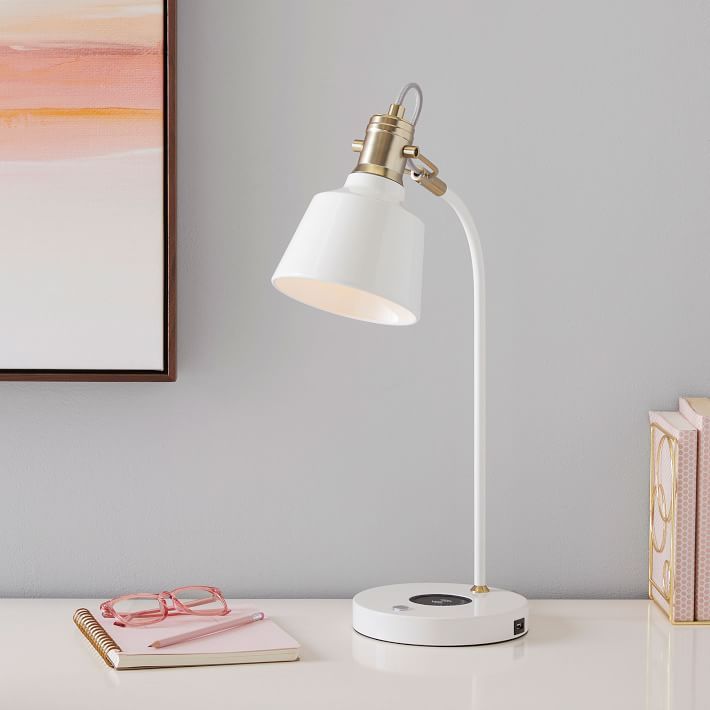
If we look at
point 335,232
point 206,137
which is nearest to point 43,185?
point 206,137

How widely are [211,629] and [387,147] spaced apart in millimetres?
552

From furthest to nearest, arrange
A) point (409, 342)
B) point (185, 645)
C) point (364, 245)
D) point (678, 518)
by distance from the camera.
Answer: point (409, 342) → point (678, 518) → point (185, 645) → point (364, 245)

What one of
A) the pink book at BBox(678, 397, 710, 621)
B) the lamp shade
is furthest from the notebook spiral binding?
the pink book at BBox(678, 397, 710, 621)

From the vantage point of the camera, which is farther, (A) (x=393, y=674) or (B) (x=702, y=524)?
(B) (x=702, y=524)

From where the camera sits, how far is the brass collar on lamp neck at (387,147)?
91 cm

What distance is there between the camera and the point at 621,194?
4.05 ft

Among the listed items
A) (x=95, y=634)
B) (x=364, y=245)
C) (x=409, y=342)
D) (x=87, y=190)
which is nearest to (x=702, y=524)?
(x=409, y=342)

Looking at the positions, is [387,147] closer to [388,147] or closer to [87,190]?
[388,147]

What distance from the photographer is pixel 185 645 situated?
0.99 meters

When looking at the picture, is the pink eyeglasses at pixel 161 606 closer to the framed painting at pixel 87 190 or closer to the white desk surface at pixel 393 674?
the white desk surface at pixel 393 674

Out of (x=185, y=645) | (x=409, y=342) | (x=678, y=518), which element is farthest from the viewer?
(x=409, y=342)

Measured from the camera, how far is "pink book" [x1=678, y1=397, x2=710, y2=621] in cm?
110

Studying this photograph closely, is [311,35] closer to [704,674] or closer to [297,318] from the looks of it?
[297,318]

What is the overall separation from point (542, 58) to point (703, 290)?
373mm
